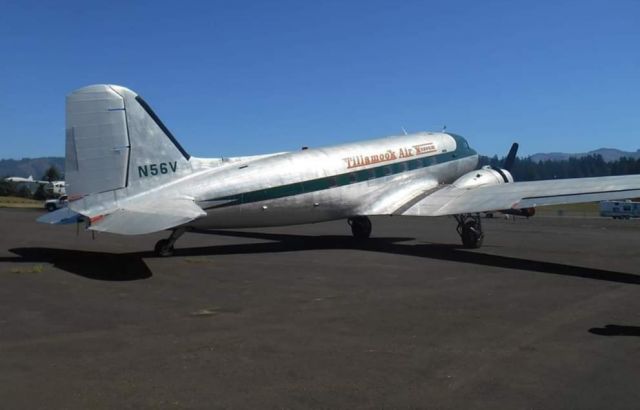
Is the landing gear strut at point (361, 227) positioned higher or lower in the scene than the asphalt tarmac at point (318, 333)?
higher

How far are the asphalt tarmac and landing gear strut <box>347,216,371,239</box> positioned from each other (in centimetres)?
681

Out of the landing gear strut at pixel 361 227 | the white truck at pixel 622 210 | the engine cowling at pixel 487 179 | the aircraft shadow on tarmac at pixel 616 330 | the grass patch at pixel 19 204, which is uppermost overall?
the grass patch at pixel 19 204

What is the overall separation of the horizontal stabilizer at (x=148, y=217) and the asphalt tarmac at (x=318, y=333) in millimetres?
1219

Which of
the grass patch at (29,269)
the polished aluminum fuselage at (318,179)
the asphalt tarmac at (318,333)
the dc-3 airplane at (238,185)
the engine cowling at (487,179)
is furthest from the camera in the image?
the engine cowling at (487,179)

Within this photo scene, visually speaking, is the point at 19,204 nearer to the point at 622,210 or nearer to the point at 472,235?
the point at 622,210

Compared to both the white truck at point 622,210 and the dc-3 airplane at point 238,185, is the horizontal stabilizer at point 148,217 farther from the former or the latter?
the white truck at point 622,210

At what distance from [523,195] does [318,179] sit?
6.86 m

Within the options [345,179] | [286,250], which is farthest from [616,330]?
[345,179]

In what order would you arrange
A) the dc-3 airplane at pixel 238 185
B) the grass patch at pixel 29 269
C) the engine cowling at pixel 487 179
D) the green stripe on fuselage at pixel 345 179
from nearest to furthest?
the grass patch at pixel 29 269 → the dc-3 airplane at pixel 238 185 → the green stripe on fuselage at pixel 345 179 → the engine cowling at pixel 487 179

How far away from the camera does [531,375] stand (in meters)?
6.61

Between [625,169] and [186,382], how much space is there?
575ft

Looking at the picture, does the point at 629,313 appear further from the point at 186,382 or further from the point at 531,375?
the point at 186,382

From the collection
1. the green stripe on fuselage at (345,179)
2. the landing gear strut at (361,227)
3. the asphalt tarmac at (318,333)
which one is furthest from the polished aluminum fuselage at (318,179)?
the landing gear strut at (361,227)

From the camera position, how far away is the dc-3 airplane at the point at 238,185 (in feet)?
50.5
